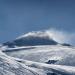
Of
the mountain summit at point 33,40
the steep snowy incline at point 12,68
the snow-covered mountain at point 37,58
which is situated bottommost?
the steep snowy incline at point 12,68

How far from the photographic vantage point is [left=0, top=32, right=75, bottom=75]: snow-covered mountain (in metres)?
62.6

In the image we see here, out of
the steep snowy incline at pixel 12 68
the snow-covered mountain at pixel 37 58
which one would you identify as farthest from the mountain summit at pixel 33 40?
the steep snowy incline at pixel 12 68

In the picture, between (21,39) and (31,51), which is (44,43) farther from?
(31,51)

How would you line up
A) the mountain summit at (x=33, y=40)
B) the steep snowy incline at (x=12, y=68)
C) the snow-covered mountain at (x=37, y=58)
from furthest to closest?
the mountain summit at (x=33, y=40) < the snow-covered mountain at (x=37, y=58) < the steep snowy incline at (x=12, y=68)

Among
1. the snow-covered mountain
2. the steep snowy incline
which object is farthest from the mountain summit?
the steep snowy incline

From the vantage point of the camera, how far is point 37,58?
10681 centimetres

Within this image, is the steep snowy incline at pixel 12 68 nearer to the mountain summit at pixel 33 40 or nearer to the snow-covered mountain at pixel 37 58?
the snow-covered mountain at pixel 37 58

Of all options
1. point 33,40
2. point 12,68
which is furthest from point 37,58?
point 12,68

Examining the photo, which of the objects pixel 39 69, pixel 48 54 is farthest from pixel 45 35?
pixel 39 69

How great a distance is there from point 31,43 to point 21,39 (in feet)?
18.6

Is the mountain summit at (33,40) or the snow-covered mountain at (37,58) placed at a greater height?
the mountain summit at (33,40)

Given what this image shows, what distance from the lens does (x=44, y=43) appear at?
145625 millimetres

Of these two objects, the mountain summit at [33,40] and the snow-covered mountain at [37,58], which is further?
the mountain summit at [33,40]

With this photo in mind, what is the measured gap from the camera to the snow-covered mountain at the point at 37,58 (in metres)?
62.6
